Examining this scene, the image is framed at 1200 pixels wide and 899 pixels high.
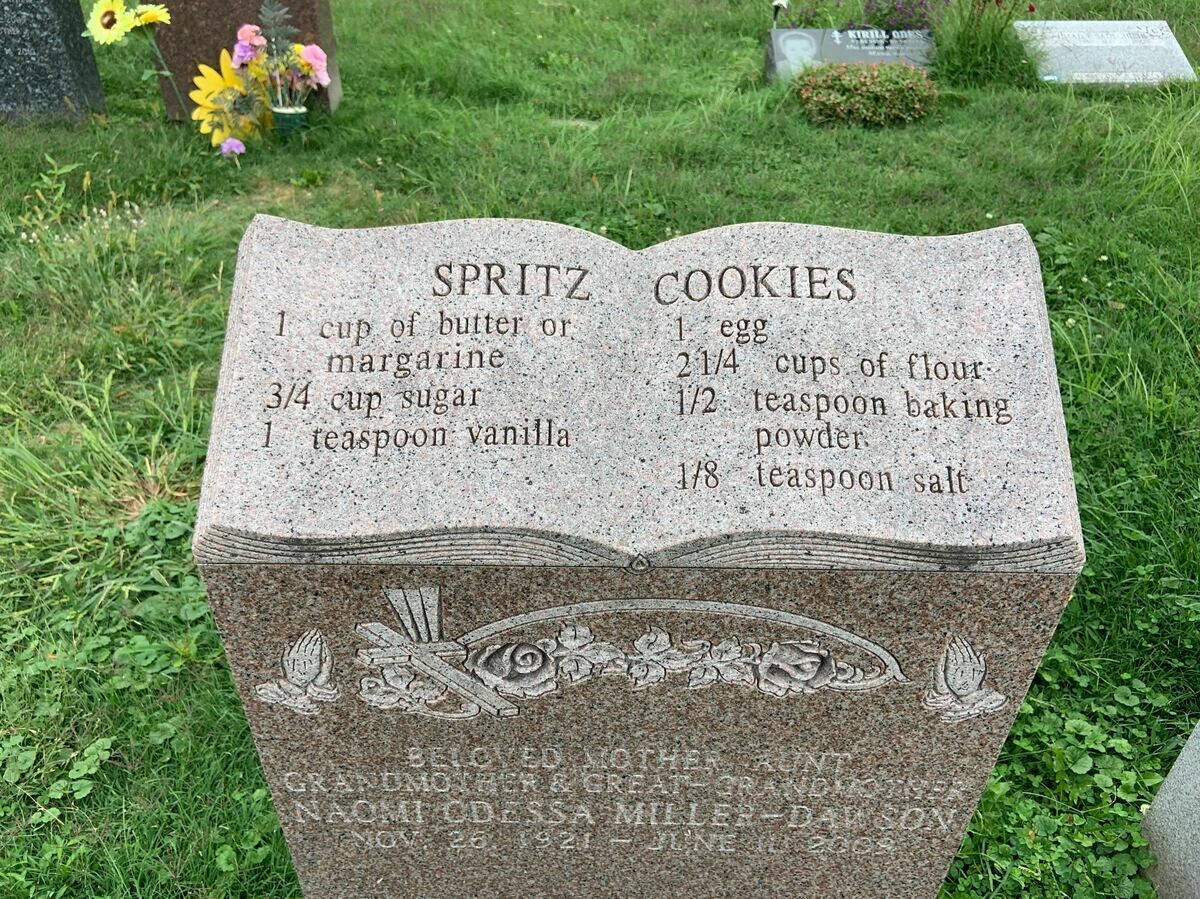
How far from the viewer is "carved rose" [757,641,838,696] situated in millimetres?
2020

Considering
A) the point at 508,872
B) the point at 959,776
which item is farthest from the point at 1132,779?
the point at 508,872

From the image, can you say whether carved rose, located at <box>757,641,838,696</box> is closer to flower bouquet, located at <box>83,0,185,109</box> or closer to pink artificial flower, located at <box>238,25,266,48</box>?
pink artificial flower, located at <box>238,25,266,48</box>

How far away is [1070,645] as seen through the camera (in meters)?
3.08

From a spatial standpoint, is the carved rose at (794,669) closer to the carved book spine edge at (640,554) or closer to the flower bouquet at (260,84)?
the carved book spine edge at (640,554)

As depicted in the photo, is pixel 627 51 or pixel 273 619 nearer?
pixel 273 619

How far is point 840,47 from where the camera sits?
581 cm

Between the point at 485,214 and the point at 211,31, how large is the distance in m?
1.77

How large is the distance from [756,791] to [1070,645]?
50.9 inches

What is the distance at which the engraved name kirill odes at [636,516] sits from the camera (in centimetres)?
184

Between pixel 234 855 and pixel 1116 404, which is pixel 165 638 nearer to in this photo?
pixel 234 855

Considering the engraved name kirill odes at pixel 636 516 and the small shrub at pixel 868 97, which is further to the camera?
the small shrub at pixel 868 97

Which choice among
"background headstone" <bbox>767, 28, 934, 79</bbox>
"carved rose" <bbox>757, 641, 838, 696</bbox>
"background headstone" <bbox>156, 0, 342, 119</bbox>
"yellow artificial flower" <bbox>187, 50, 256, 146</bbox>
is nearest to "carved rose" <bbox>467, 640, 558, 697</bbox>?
"carved rose" <bbox>757, 641, 838, 696</bbox>

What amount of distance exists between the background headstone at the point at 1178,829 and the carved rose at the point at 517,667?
5.01ft

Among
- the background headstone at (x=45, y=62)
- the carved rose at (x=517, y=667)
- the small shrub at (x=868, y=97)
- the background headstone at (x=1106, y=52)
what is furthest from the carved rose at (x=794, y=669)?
the background headstone at (x=45, y=62)
